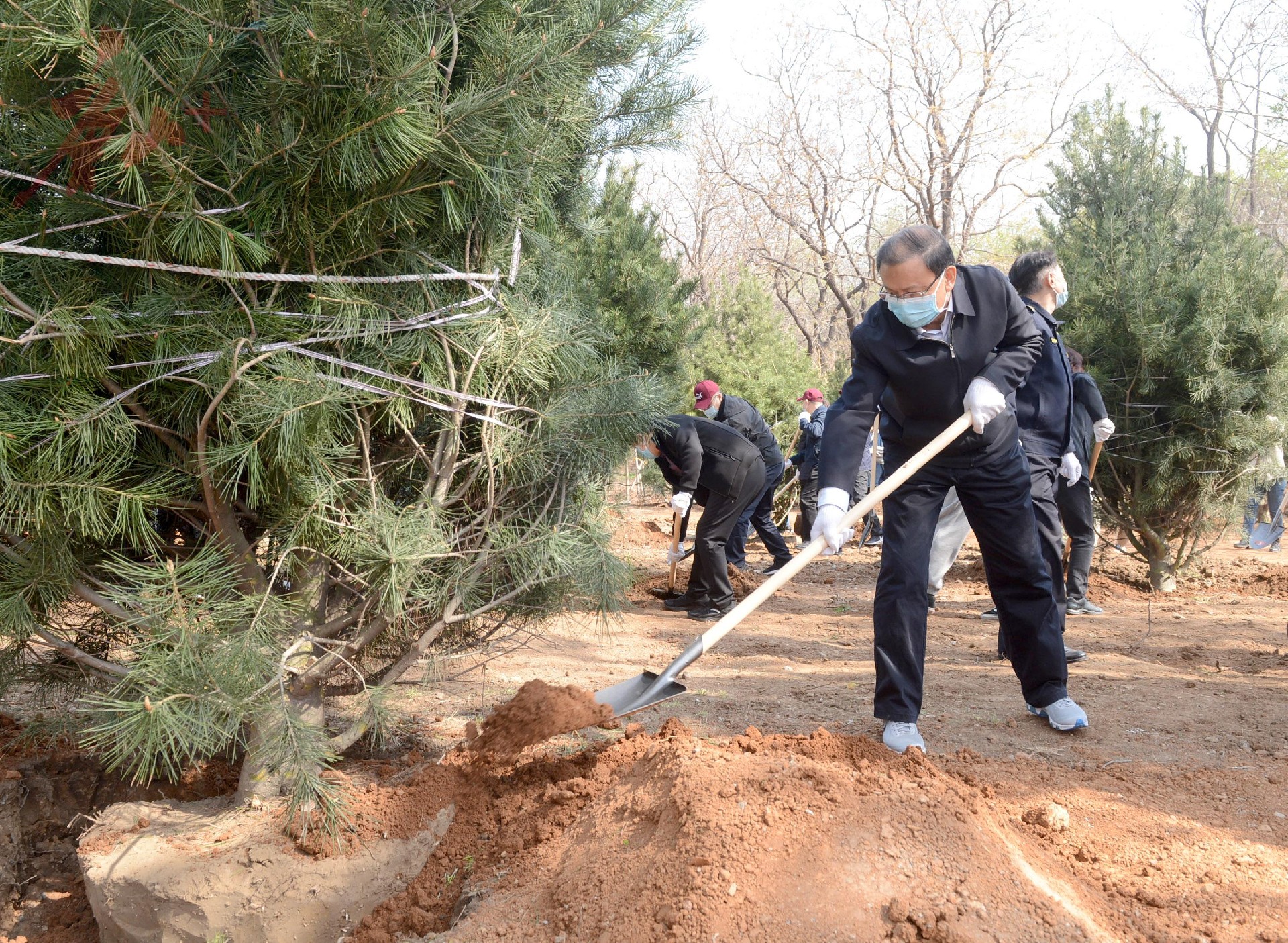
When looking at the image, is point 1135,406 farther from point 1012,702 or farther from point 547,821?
point 547,821

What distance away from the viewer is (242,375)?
2.38 meters

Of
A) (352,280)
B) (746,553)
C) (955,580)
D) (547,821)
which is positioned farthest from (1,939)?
(746,553)

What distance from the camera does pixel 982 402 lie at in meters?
3.02

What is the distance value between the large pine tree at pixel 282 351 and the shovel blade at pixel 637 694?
12.8 inches

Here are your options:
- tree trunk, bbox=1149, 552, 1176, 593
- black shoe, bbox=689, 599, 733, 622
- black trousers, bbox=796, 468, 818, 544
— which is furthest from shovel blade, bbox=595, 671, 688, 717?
black trousers, bbox=796, 468, 818, 544

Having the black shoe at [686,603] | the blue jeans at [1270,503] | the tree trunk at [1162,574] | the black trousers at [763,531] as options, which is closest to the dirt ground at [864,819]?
the black shoe at [686,603]

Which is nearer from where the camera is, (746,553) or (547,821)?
(547,821)

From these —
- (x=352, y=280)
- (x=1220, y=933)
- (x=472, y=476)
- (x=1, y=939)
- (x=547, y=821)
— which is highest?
(x=352, y=280)

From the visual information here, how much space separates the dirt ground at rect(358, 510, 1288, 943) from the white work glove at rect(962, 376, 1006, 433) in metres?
1.06

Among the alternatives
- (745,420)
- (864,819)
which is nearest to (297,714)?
(864,819)

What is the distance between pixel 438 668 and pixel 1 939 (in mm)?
1564

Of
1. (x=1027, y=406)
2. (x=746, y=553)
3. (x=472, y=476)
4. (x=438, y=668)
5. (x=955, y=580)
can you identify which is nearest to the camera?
(x=472, y=476)

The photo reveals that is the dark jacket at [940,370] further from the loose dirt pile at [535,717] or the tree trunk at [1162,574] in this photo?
the tree trunk at [1162,574]

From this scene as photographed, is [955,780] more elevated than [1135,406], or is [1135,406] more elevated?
[1135,406]
